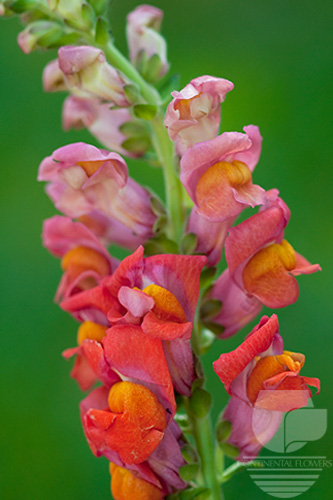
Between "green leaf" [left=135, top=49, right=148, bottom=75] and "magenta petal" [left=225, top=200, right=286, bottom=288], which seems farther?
"green leaf" [left=135, top=49, right=148, bottom=75]

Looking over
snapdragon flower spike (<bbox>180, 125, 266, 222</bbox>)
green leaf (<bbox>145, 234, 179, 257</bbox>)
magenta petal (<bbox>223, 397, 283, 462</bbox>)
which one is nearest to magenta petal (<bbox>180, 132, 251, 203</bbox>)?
snapdragon flower spike (<bbox>180, 125, 266, 222</bbox>)

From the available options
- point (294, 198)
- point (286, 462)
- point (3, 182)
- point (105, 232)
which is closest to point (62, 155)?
point (105, 232)

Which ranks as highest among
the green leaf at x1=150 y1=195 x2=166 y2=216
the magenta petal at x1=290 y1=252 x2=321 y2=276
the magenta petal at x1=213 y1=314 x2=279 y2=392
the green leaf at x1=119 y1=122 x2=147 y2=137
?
the green leaf at x1=119 y1=122 x2=147 y2=137

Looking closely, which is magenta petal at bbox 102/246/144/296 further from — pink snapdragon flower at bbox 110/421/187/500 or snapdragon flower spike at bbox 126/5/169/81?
snapdragon flower spike at bbox 126/5/169/81

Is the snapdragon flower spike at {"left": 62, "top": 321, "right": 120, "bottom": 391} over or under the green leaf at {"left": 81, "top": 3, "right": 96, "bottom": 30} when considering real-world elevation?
under

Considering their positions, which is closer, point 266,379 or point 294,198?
point 266,379

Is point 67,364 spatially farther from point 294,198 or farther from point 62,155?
point 62,155

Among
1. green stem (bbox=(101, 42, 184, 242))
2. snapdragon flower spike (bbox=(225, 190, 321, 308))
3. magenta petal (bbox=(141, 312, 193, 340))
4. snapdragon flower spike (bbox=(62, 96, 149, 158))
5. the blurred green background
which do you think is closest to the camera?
magenta petal (bbox=(141, 312, 193, 340))
